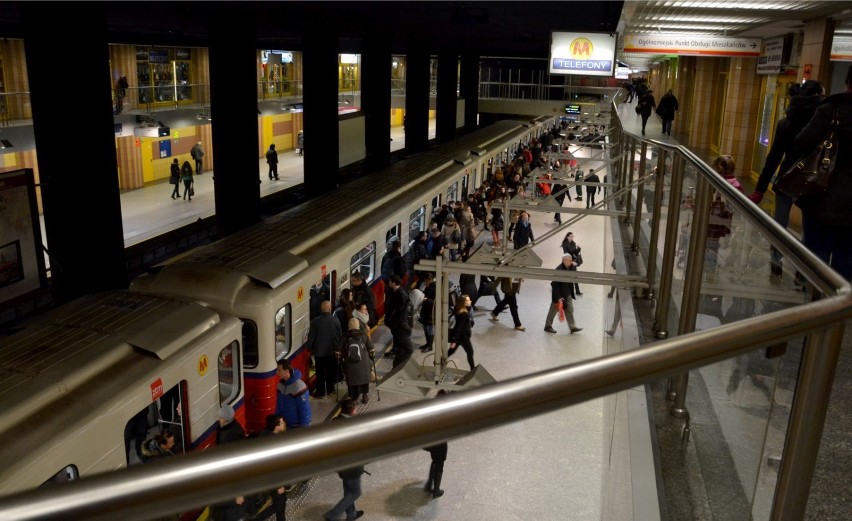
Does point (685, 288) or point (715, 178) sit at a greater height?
point (715, 178)

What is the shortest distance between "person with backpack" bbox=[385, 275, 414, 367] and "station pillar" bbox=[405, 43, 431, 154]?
597 inches

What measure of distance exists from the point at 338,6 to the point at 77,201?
556 cm

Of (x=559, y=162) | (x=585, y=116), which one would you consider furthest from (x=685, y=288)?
(x=585, y=116)

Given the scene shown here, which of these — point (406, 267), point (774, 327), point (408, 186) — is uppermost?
point (774, 327)

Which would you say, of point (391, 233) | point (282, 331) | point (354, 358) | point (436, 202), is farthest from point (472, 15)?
point (282, 331)

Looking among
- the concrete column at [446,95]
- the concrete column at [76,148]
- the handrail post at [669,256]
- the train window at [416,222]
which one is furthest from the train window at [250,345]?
the concrete column at [446,95]

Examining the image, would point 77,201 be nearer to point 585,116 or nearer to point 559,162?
point 559,162

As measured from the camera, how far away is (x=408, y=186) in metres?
16.3

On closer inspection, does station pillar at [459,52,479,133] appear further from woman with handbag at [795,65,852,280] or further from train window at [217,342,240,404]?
woman with handbag at [795,65,852,280]

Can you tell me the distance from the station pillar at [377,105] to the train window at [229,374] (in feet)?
45.8

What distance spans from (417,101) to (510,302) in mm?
13688

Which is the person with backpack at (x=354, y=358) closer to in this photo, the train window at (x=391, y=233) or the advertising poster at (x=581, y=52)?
the train window at (x=391, y=233)

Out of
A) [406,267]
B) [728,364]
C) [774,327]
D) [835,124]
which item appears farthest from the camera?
[406,267]

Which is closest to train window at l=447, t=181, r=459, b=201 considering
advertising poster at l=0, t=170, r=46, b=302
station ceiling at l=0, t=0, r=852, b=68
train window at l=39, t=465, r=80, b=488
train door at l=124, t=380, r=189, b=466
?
station ceiling at l=0, t=0, r=852, b=68
